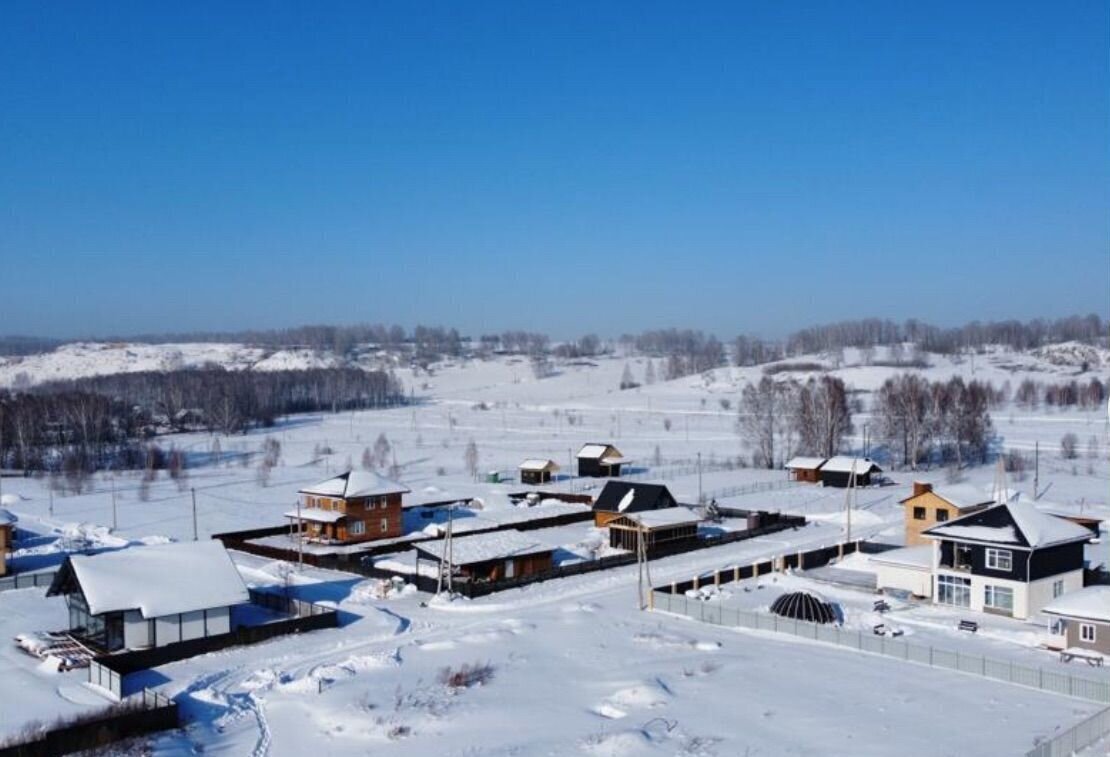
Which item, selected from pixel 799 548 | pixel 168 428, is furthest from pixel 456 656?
pixel 168 428

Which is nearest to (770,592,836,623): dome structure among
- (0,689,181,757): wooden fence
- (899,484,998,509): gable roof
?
(899,484,998,509): gable roof

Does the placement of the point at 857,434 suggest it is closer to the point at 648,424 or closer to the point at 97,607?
the point at 648,424

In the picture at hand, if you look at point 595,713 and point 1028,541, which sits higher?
point 1028,541

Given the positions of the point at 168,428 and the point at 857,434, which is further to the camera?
the point at 168,428

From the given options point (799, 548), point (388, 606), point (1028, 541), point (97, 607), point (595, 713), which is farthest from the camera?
point (799, 548)

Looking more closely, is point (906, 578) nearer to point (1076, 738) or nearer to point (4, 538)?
point (1076, 738)

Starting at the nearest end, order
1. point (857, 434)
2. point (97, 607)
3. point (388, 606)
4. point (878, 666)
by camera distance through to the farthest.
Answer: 1. point (878, 666)
2. point (97, 607)
3. point (388, 606)
4. point (857, 434)
